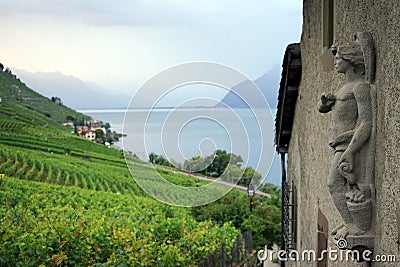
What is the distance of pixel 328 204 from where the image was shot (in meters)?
2.66

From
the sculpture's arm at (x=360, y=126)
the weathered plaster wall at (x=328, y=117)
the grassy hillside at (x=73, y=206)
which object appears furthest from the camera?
the grassy hillside at (x=73, y=206)

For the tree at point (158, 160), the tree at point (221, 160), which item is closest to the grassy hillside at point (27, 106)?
the tree at point (158, 160)

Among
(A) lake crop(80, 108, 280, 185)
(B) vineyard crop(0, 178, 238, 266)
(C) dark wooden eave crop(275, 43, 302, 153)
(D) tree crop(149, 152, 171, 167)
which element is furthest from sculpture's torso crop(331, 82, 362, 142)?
(D) tree crop(149, 152, 171, 167)

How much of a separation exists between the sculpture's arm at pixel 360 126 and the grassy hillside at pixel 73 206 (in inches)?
116

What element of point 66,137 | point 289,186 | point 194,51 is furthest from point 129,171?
point 289,186

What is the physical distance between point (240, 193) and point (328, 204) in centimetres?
800

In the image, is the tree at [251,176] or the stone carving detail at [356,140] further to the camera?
the tree at [251,176]

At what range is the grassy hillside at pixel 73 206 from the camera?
15.2ft

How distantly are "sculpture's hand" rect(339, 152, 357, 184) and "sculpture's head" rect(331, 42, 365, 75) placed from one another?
0.76 ft

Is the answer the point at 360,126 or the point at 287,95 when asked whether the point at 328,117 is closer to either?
the point at 360,126

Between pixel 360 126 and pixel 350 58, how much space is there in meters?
0.18

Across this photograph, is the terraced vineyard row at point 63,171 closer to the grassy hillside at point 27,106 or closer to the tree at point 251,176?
the grassy hillside at point 27,106

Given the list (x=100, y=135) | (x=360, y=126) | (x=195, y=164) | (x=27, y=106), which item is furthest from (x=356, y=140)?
(x=100, y=135)

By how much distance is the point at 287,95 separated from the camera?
4785mm
